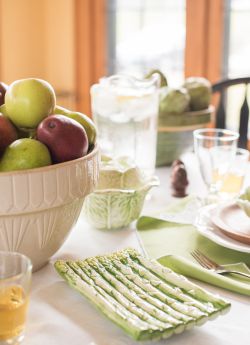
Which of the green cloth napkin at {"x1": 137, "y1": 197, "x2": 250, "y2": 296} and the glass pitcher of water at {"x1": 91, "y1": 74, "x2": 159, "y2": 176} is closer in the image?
the green cloth napkin at {"x1": 137, "y1": 197, "x2": 250, "y2": 296}

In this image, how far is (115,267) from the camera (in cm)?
91

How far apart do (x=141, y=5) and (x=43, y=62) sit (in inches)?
28.5

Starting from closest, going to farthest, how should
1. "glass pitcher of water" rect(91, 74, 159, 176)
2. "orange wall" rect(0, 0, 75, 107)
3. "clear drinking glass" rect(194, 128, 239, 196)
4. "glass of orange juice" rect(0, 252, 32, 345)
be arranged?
"glass of orange juice" rect(0, 252, 32, 345) < "clear drinking glass" rect(194, 128, 239, 196) < "glass pitcher of water" rect(91, 74, 159, 176) < "orange wall" rect(0, 0, 75, 107)

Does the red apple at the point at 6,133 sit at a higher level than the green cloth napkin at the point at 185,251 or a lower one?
higher

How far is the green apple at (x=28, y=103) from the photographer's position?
961 mm

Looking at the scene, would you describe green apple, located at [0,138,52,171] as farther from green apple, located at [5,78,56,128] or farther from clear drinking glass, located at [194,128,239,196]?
clear drinking glass, located at [194,128,239,196]

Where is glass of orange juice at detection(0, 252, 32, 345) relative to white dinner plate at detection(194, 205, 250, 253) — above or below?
above

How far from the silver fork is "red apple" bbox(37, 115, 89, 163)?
271 millimetres

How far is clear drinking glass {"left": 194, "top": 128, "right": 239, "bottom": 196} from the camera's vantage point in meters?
1.29

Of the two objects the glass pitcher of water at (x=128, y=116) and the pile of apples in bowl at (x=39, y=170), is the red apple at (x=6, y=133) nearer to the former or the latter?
the pile of apples in bowl at (x=39, y=170)

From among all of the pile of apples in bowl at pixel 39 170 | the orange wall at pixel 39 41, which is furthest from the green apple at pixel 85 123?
the orange wall at pixel 39 41

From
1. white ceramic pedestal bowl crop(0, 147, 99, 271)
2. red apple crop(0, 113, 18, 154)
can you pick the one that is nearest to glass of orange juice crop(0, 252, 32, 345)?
white ceramic pedestal bowl crop(0, 147, 99, 271)

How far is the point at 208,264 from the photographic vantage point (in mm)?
1004

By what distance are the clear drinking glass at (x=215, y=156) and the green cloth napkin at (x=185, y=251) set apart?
0.25ft
